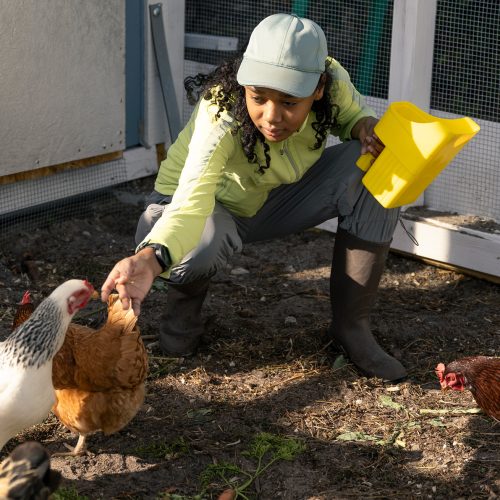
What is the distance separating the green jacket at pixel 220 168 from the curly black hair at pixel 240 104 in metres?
0.03

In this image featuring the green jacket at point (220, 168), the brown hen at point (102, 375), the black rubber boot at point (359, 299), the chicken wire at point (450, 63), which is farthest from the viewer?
the chicken wire at point (450, 63)

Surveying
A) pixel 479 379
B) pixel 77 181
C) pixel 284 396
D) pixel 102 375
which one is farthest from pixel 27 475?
pixel 77 181

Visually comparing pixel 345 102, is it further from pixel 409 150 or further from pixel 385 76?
→ pixel 385 76

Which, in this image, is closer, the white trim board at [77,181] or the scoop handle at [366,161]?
the scoop handle at [366,161]

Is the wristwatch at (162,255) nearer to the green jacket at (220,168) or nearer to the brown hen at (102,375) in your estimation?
the green jacket at (220,168)

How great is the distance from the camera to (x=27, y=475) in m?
2.14

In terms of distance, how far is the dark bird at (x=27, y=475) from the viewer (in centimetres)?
212

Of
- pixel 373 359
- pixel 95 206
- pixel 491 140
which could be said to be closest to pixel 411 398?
pixel 373 359

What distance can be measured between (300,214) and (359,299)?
1.35ft

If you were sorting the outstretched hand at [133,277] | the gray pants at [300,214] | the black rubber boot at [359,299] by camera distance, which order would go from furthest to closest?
the black rubber boot at [359,299], the gray pants at [300,214], the outstretched hand at [133,277]

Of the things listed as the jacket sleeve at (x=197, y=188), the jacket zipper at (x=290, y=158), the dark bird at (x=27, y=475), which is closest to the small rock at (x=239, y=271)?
the jacket zipper at (x=290, y=158)

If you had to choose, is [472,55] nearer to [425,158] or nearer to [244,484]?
[425,158]

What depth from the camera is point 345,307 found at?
11.7 ft

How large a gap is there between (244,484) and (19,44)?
99.0 inches
